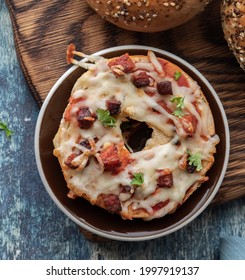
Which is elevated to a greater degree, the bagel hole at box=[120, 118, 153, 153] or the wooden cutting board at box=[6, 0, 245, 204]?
the wooden cutting board at box=[6, 0, 245, 204]

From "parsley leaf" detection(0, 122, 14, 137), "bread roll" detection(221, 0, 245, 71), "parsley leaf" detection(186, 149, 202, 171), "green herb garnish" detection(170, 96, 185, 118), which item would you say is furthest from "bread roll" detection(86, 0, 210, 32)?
"parsley leaf" detection(0, 122, 14, 137)

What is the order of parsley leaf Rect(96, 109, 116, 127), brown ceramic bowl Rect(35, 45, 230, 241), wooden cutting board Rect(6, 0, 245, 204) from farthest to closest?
1. wooden cutting board Rect(6, 0, 245, 204)
2. brown ceramic bowl Rect(35, 45, 230, 241)
3. parsley leaf Rect(96, 109, 116, 127)

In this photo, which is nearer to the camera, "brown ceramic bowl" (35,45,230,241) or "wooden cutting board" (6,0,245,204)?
"brown ceramic bowl" (35,45,230,241)

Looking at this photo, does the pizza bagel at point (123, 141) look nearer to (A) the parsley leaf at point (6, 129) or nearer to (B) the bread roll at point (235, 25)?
(B) the bread roll at point (235, 25)

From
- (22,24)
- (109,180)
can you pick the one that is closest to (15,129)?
(22,24)

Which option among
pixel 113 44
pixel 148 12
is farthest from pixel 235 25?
pixel 113 44

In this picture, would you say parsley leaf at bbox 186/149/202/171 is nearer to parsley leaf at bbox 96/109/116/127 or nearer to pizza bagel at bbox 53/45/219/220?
pizza bagel at bbox 53/45/219/220
